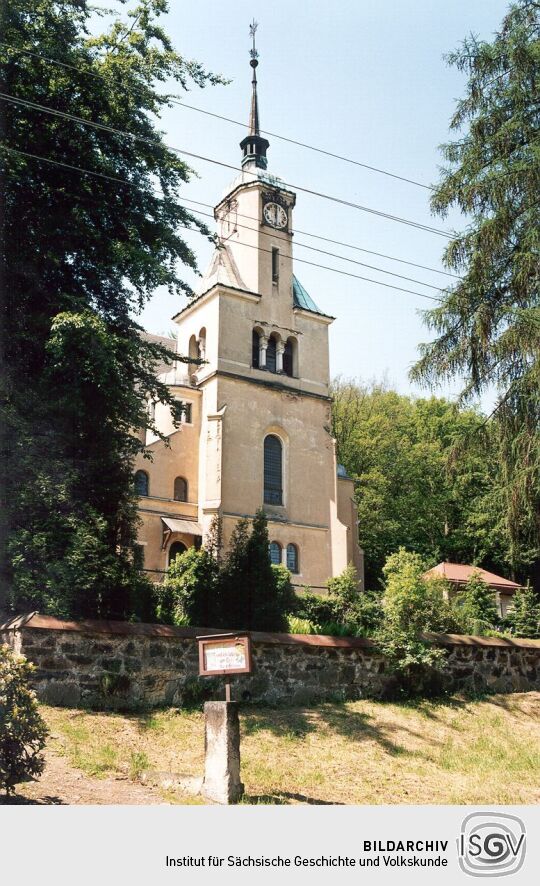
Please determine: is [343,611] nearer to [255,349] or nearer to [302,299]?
[255,349]

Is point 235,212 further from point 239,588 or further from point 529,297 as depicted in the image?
point 239,588

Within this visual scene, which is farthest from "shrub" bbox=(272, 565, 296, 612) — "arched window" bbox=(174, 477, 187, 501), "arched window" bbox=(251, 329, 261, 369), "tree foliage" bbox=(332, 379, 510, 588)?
"tree foliage" bbox=(332, 379, 510, 588)

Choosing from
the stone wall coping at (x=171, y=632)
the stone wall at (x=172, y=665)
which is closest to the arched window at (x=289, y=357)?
the stone wall coping at (x=171, y=632)

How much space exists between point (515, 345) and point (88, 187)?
891 centimetres

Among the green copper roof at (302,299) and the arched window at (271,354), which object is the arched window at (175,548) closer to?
the arched window at (271,354)

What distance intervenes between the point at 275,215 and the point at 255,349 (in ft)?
20.6

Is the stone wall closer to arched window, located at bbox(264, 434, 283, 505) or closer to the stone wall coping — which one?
the stone wall coping

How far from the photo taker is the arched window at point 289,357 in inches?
1344

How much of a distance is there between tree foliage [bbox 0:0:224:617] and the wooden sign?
136 inches

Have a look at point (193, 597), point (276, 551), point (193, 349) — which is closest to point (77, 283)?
point (193, 597)

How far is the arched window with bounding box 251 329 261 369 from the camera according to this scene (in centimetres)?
3303

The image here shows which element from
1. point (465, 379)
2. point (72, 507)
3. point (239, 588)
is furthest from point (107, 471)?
point (465, 379)

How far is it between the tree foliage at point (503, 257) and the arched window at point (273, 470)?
592 inches

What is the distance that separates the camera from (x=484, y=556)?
41.9 meters
